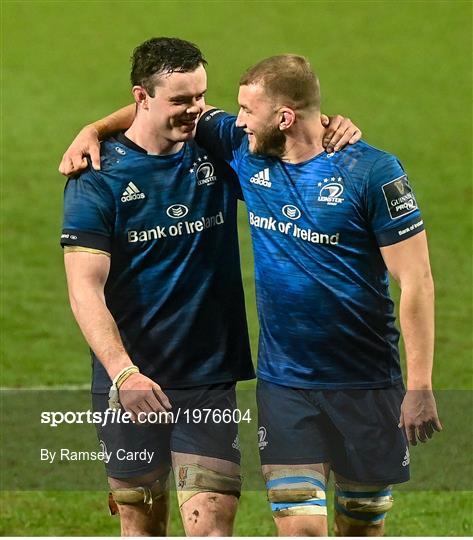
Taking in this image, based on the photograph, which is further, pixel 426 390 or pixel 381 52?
pixel 381 52

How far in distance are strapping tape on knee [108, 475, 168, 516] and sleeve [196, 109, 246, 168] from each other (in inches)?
70.6

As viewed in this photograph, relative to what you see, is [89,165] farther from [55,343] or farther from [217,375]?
[55,343]

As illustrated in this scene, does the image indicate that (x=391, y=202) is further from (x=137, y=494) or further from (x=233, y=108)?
(x=233, y=108)

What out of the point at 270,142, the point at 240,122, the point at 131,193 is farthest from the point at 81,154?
the point at 270,142

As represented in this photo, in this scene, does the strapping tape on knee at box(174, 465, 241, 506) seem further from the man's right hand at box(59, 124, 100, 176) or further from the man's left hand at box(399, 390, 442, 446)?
the man's right hand at box(59, 124, 100, 176)

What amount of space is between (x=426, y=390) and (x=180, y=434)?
4.42 feet

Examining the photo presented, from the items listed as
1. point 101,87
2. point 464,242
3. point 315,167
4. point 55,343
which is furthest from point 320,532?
point 101,87

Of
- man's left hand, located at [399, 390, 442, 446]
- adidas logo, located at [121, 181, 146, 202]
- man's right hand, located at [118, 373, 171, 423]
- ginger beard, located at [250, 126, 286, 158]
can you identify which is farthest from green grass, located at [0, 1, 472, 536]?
man's left hand, located at [399, 390, 442, 446]

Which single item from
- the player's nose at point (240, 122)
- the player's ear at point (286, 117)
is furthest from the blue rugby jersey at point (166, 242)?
the player's ear at point (286, 117)

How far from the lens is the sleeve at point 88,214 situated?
6668 mm

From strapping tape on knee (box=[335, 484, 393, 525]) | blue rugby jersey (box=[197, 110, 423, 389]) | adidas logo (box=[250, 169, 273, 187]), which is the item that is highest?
adidas logo (box=[250, 169, 273, 187])

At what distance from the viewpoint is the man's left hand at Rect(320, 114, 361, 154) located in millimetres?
6488

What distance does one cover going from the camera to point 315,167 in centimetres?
654

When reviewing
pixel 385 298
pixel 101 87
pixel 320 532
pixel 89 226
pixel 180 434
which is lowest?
pixel 320 532
